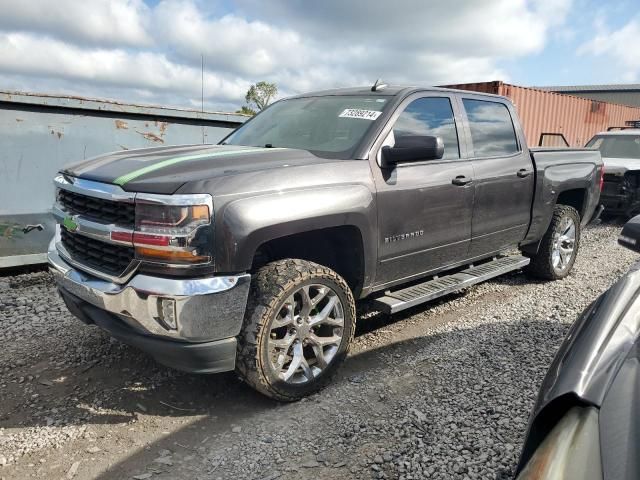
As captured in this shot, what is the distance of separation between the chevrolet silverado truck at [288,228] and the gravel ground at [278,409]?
0.32 metres

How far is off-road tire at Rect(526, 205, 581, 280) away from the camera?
524 cm

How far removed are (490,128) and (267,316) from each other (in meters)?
2.89

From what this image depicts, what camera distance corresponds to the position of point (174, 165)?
110 inches

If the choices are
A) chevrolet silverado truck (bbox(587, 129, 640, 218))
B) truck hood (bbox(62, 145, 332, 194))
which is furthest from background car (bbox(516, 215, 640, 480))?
chevrolet silverado truck (bbox(587, 129, 640, 218))

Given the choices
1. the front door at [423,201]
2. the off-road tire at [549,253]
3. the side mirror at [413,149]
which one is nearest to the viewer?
the side mirror at [413,149]

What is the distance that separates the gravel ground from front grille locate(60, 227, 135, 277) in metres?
0.85

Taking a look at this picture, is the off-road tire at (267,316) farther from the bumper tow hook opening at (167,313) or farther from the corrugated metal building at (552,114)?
the corrugated metal building at (552,114)

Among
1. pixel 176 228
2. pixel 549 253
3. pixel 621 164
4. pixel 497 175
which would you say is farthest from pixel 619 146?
pixel 176 228

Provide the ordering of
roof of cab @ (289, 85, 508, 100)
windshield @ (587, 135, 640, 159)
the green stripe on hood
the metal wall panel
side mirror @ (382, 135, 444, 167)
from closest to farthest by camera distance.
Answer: the green stripe on hood, side mirror @ (382, 135, 444, 167), roof of cab @ (289, 85, 508, 100), the metal wall panel, windshield @ (587, 135, 640, 159)

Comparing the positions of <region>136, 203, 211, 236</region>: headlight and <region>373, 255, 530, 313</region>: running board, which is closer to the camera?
<region>136, 203, 211, 236</region>: headlight

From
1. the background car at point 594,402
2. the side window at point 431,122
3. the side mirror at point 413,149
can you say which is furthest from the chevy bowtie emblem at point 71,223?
the background car at point 594,402

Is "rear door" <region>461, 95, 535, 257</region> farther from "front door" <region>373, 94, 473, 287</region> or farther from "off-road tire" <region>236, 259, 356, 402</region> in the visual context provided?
"off-road tire" <region>236, 259, 356, 402</region>

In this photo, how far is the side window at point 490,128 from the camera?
4246mm

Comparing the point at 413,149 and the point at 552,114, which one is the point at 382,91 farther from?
the point at 552,114
